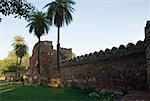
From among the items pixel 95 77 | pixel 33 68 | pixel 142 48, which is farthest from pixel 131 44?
pixel 33 68

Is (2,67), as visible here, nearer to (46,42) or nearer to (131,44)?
(46,42)

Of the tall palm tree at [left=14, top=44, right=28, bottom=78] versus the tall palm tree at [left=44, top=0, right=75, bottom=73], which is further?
the tall palm tree at [left=14, top=44, right=28, bottom=78]

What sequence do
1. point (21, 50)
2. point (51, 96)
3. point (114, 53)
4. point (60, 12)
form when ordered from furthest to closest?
point (21, 50) < point (60, 12) < point (114, 53) < point (51, 96)

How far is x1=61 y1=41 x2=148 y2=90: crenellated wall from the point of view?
18203 millimetres

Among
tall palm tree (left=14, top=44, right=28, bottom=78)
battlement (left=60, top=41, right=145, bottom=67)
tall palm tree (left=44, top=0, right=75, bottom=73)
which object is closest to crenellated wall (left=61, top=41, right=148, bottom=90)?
battlement (left=60, top=41, right=145, bottom=67)

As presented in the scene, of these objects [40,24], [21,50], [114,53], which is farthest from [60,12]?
[21,50]

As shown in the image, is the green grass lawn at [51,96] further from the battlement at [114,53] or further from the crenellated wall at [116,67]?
the battlement at [114,53]

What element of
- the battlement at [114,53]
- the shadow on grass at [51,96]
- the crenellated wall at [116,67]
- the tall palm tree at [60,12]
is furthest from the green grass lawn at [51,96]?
the tall palm tree at [60,12]

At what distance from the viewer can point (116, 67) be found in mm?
20641

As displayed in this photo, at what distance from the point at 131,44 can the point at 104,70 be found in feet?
13.1

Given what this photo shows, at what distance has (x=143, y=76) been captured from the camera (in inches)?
704

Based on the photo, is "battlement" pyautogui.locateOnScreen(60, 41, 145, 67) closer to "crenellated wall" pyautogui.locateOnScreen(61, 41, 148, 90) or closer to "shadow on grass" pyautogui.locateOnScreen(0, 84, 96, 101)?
"crenellated wall" pyautogui.locateOnScreen(61, 41, 148, 90)

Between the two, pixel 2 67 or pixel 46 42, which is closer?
pixel 46 42

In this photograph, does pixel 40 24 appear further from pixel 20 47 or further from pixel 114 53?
pixel 20 47
